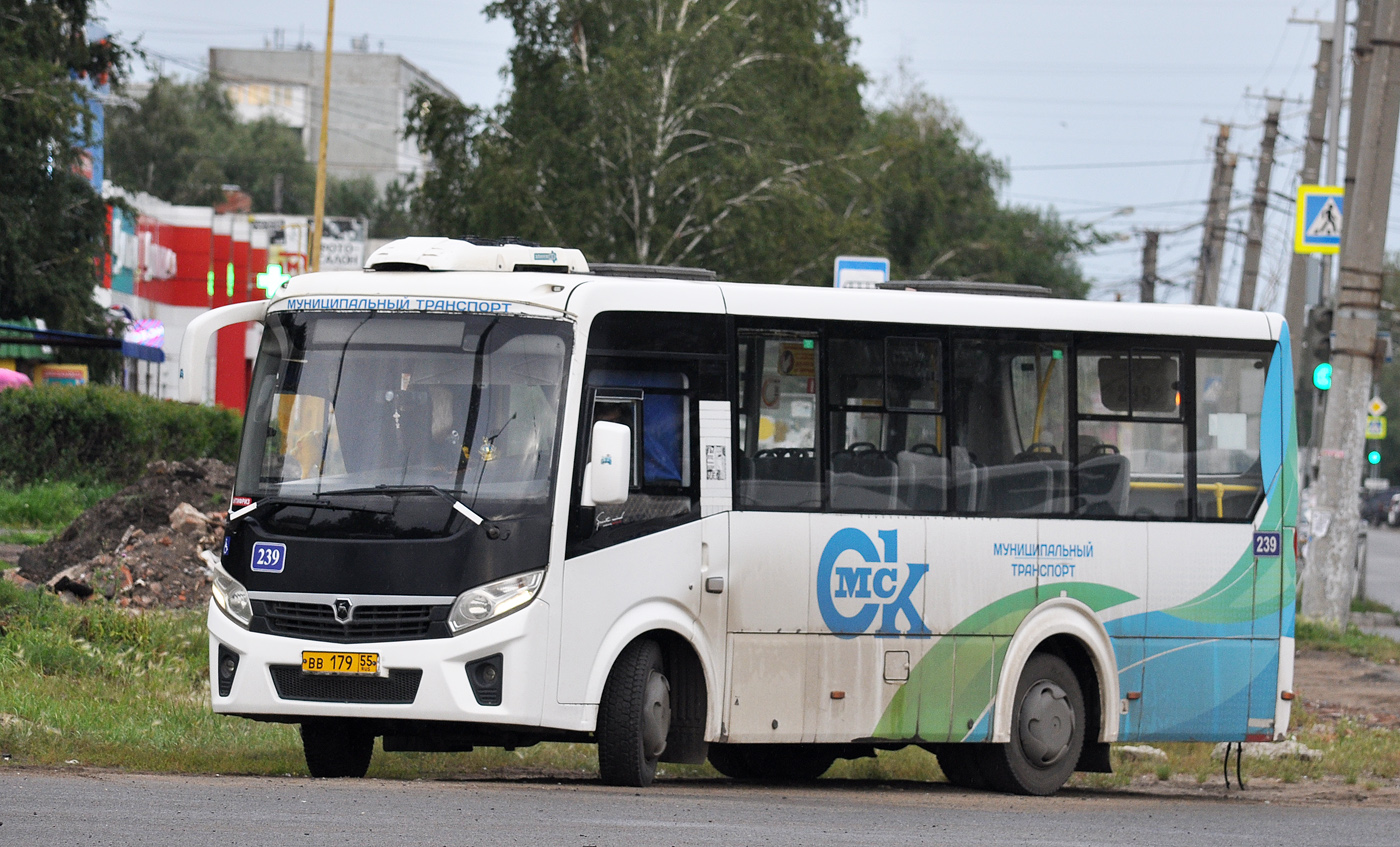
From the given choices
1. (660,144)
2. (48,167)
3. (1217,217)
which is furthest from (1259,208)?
(48,167)

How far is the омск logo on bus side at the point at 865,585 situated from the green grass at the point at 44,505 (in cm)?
1856

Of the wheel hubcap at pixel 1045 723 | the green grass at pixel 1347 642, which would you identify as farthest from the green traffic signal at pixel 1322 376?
the wheel hubcap at pixel 1045 723

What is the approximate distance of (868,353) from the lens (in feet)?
38.4

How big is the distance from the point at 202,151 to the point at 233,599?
316 feet

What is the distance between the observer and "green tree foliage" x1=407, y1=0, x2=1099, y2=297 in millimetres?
39906

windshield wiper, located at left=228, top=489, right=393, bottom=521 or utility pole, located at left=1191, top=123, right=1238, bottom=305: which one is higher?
utility pole, located at left=1191, top=123, right=1238, bottom=305

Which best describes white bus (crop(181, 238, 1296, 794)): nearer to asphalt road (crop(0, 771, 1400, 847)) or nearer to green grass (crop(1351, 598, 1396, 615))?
asphalt road (crop(0, 771, 1400, 847))

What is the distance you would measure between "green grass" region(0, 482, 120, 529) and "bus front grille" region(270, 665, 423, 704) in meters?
18.4

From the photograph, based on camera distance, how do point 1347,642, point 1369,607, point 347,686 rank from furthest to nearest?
1. point 1369,607
2. point 1347,642
3. point 347,686

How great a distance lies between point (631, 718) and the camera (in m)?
10.4

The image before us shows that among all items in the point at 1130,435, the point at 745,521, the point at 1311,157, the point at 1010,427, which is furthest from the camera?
the point at 1311,157

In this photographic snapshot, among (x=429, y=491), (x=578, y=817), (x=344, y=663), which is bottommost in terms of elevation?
(x=578, y=817)

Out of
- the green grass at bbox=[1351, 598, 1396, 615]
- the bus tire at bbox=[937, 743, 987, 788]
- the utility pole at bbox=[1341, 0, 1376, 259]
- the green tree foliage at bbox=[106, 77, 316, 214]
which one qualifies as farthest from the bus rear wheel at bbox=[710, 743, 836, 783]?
the green tree foliage at bbox=[106, 77, 316, 214]

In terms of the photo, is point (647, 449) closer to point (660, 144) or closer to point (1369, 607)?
point (1369, 607)
